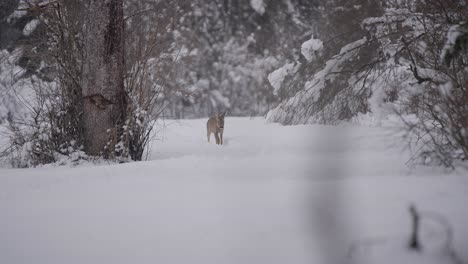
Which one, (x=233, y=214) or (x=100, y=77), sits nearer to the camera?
(x=233, y=214)

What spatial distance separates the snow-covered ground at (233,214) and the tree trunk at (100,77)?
1.21 meters

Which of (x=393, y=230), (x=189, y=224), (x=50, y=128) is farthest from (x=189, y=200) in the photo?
(x=50, y=128)

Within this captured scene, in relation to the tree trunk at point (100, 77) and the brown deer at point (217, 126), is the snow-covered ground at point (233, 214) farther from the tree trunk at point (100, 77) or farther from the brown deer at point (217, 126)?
the brown deer at point (217, 126)

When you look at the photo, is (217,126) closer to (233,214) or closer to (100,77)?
(100,77)

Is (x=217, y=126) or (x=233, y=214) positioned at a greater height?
(x=217, y=126)

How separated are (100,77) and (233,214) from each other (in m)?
3.39

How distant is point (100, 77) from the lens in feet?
16.1

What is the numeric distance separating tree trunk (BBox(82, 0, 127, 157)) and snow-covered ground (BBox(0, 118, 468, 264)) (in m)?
1.21

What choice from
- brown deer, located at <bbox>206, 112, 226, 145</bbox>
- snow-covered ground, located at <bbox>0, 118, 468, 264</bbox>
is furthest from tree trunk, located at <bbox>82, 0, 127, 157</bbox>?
brown deer, located at <bbox>206, 112, 226, 145</bbox>

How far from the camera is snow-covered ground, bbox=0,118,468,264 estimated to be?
6.35 feet

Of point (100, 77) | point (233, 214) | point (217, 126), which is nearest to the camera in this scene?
point (233, 214)

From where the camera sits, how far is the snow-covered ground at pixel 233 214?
1.93m

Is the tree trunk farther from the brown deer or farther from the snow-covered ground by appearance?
the brown deer

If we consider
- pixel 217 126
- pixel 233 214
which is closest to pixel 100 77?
pixel 233 214
